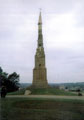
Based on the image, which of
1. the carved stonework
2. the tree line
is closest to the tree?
the tree line

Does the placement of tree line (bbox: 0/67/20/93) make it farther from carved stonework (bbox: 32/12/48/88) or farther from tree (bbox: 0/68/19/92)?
carved stonework (bbox: 32/12/48/88)

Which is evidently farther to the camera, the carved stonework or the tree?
the tree

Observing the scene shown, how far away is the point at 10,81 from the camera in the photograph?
43.2 metres

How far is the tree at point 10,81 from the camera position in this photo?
41.8m

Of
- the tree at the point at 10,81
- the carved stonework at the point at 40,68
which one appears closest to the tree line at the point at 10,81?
the tree at the point at 10,81

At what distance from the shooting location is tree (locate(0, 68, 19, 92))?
41781 mm

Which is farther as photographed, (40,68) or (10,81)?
(10,81)

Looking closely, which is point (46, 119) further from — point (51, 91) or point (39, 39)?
point (39, 39)

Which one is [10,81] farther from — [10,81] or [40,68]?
[40,68]

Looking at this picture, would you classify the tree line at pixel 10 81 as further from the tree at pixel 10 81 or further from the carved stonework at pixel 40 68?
the carved stonework at pixel 40 68

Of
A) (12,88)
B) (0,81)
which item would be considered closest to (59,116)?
(0,81)

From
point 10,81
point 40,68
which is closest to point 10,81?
point 10,81

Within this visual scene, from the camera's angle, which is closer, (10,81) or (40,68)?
(40,68)

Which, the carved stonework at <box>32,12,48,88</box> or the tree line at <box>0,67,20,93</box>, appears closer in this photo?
the carved stonework at <box>32,12,48,88</box>
